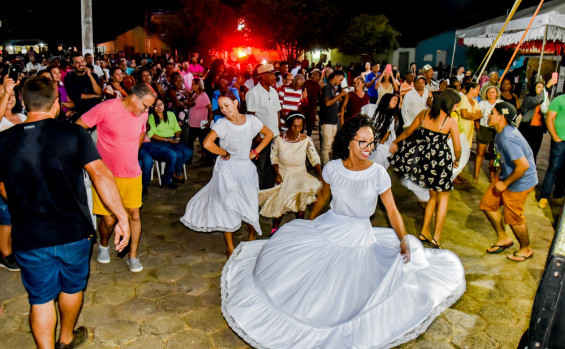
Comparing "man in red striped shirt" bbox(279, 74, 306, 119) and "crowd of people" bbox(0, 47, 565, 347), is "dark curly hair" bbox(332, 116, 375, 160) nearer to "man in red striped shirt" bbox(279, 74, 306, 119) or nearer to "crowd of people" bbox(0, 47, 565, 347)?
"crowd of people" bbox(0, 47, 565, 347)

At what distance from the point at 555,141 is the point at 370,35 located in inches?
1110

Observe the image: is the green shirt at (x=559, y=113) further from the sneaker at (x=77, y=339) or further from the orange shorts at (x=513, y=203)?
the sneaker at (x=77, y=339)

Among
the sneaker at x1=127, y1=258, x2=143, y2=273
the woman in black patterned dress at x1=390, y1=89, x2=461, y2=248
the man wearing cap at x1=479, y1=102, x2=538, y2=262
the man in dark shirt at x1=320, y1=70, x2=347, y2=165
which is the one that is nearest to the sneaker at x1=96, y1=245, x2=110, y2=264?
the sneaker at x1=127, y1=258, x2=143, y2=273

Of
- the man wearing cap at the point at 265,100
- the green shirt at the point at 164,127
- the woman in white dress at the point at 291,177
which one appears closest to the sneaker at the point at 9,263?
the woman in white dress at the point at 291,177

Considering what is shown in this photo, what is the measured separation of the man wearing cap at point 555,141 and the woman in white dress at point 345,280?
3836mm

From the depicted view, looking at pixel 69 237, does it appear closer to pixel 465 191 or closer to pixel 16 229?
pixel 16 229

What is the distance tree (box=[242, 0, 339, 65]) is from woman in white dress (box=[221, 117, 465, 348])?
31890 millimetres

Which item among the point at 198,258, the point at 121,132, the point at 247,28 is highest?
the point at 247,28

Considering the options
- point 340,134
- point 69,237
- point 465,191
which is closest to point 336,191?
point 340,134

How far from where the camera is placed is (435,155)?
218 inches

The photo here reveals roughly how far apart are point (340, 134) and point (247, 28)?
3867cm

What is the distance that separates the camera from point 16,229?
10.1 feet

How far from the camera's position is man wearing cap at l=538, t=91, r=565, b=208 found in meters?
6.62

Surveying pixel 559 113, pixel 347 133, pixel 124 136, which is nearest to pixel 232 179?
pixel 124 136
